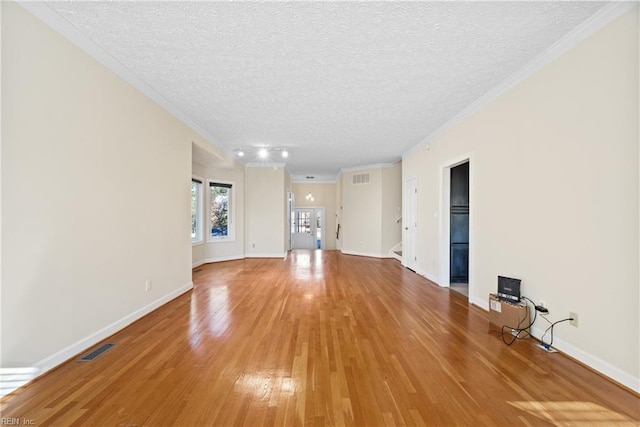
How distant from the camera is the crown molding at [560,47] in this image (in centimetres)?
199

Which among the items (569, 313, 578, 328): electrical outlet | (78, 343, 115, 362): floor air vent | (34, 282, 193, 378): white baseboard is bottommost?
(78, 343, 115, 362): floor air vent

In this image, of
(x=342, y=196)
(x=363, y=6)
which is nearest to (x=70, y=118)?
(x=363, y=6)

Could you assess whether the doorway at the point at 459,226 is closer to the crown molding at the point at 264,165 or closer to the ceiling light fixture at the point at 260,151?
the ceiling light fixture at the point at 260,151

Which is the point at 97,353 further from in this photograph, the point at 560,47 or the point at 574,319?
the point at 560,47

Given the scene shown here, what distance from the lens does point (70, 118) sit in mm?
2305

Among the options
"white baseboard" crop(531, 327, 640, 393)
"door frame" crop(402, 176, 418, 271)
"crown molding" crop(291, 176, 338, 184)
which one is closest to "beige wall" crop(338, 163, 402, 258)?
"door frame" crop(402, 176, 418, 271)

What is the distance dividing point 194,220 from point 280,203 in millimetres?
2361

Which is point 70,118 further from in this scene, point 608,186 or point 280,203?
point 280,203

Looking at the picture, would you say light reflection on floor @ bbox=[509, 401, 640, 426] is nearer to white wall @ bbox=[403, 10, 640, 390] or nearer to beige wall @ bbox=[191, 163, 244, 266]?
white wall @ bbox=[403, 10, 640, 390]

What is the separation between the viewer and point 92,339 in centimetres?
256

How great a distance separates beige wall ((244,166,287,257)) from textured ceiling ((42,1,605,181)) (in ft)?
12.4

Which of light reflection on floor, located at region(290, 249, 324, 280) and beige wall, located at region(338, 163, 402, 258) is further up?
beige wall, located at region(338, 163, 402, 258)

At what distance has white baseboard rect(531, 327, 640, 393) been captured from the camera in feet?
6.33

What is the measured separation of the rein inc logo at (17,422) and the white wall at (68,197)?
17.5 inches
